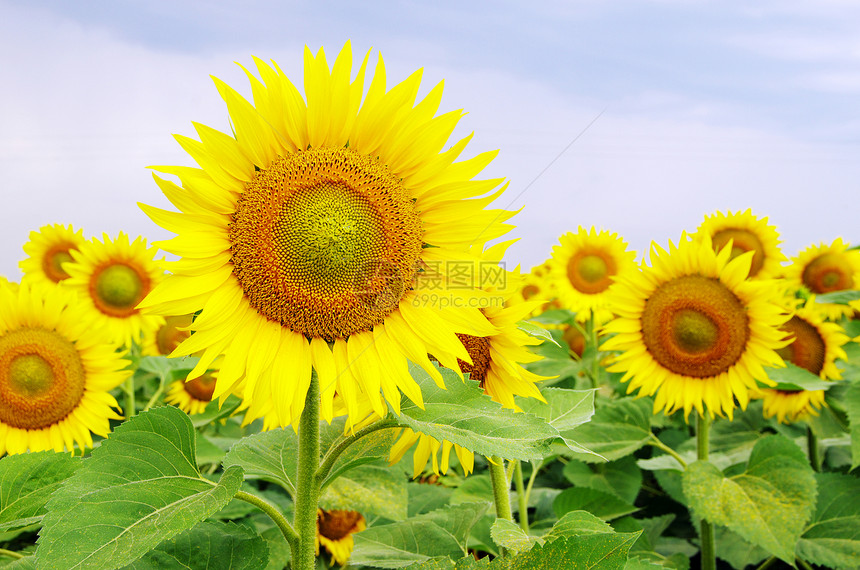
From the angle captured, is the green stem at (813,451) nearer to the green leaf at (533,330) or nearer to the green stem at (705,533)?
the green stem at (705,533)

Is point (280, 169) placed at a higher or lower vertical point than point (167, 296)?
higher

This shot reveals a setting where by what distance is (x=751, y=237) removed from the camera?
604cm

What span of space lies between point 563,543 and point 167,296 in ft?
3.59

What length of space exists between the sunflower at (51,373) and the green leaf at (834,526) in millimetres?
3543

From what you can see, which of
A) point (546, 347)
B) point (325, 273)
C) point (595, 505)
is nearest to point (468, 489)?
point (595, 505)

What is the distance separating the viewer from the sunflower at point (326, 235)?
5.51 feet

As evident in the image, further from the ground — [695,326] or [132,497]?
[695,326]

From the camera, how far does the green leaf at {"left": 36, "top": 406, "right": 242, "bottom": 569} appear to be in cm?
144

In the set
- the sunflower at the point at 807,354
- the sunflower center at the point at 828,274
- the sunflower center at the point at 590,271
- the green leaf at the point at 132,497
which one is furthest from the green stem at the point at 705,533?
the sunflower center at the point at 828,274

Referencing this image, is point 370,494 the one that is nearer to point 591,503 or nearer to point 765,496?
point 591,503

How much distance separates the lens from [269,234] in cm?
176

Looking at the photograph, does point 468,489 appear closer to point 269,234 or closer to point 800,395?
point 269,234

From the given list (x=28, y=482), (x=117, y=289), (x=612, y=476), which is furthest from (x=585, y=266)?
(x=28, y=482)

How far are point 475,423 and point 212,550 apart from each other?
2.68ft
